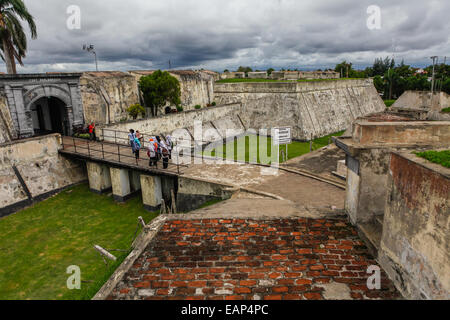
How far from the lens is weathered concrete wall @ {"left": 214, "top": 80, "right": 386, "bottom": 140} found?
23156mm

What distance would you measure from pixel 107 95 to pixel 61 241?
462 inches

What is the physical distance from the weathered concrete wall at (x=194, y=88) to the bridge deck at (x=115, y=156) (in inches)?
409

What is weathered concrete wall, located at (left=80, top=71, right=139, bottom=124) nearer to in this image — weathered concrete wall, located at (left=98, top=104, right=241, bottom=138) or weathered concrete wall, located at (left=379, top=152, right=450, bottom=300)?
weathered concrete wall, located at (left=98, top=104, right=241, bottom=138)

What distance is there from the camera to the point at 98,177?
43.8 feet

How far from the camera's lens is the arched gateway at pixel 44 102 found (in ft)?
46.7

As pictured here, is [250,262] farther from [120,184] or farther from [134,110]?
[134,110]

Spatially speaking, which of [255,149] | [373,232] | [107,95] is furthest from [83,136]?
[373,232]

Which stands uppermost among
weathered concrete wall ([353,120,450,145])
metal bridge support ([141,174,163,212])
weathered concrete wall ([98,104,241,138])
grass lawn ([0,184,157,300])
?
weathered concrete wall ([353,120,450,145])

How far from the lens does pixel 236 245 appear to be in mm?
4465

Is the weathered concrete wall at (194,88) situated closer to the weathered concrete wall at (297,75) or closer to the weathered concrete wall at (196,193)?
the weathered concrete wall at (297,75)

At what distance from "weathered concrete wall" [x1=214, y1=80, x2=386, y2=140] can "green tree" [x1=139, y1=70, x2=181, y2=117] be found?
695cm

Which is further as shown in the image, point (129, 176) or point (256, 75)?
point (256, 75)

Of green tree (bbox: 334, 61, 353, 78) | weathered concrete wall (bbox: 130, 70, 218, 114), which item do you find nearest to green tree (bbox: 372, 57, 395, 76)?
green tree (bbox: 334, 61, 353, 78)
